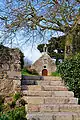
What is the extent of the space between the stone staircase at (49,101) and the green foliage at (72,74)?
242 millimetres

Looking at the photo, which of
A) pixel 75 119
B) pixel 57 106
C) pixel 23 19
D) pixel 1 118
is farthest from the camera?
pixel 23 19

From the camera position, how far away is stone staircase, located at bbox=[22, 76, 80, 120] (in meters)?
6.65

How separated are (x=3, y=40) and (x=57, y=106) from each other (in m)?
5.27

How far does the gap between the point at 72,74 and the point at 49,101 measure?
154 centimetres

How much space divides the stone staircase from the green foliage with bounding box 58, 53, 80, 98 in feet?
0.79

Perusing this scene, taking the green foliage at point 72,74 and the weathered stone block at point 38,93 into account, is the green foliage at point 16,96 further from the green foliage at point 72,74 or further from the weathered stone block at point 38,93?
the green foliage at point 72,74

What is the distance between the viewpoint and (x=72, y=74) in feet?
Answer: 29.1

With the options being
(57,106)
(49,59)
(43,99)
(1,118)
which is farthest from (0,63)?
(49,59)

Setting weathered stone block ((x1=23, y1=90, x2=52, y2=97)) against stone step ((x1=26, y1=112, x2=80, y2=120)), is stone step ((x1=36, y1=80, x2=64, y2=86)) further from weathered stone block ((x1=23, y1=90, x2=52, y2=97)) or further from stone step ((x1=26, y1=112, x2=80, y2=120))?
stone step ((x1=26, y1=112, x2=80, y2=120))

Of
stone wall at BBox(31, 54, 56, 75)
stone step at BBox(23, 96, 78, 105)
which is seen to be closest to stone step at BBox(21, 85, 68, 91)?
stone step at BBox(23, 96, 78, 105)

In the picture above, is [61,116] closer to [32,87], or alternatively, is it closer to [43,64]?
[32,87]

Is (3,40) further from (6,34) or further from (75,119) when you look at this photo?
(75,119)

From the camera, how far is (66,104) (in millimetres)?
7688

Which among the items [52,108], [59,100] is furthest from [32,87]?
[52,108]
